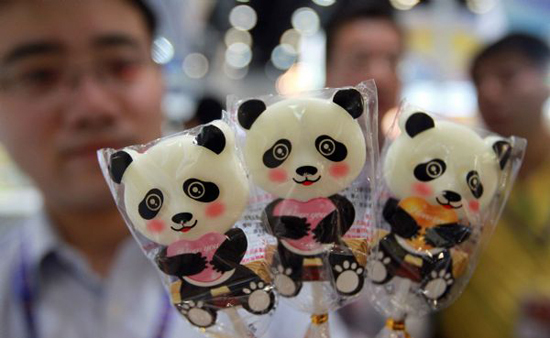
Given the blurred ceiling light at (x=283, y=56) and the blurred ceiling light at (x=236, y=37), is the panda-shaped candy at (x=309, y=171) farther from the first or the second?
the blurred ceiling light at (x=236, y=37)

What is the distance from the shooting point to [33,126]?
825 millimetres

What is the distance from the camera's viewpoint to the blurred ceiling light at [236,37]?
5871 mm

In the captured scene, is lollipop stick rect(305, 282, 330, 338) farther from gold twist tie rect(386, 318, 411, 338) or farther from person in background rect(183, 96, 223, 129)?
person in background rect(183, 96, 223, 129)

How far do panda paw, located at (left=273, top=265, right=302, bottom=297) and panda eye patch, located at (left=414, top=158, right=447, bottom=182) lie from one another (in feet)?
0.66

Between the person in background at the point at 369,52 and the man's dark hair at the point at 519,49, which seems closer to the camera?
the person in background at the point at 369,52

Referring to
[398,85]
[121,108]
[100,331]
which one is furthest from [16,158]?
[398,85]

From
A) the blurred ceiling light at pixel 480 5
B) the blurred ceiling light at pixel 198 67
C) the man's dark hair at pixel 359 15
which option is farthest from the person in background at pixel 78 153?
the blurred ceiling light at pixel 198 67

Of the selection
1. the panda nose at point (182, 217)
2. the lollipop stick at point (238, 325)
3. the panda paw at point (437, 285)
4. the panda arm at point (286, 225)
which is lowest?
the lollipop stick at point (238, 325)

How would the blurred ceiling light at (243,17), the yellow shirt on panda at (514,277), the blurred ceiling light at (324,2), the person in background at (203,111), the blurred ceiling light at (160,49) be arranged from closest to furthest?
the blurred ceiling light at (160,49), the yellow shirt on panda at (514,277), the person in background at (203,111), the blurred ceiling light at (324,2), the blurred ceiling light at (243,17)

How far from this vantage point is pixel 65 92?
82 centimetres

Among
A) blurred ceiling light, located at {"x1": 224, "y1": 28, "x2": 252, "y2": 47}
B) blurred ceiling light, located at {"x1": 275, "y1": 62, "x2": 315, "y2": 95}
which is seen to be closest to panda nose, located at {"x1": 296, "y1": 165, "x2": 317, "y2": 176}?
blurred ceiling light, located at {"x1": 275, "y1": 62, "x2": 315, "y2": 95}

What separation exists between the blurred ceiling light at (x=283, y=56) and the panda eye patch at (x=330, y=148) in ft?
17.8

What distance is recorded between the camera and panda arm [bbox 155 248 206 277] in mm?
463

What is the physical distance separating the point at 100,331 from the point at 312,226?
27.8 inches
